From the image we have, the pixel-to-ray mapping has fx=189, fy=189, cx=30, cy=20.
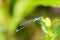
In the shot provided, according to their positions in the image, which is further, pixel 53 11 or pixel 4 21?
pixel 53 11

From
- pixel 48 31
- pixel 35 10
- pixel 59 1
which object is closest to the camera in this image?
pixel 48 31

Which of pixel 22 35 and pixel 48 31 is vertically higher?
pixel 22 35

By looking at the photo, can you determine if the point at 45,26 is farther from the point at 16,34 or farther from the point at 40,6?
the point at 40,6

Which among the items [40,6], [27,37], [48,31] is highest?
[40,6]

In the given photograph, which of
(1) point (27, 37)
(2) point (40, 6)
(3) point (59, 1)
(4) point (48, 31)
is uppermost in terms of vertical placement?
(2) point (40, 6)

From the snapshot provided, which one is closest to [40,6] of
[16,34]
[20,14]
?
[20,14]

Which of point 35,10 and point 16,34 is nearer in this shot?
point 16,34

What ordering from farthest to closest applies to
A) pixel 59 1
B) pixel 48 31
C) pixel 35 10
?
pixel 35 10, pixel 59 1, pixel 48 31

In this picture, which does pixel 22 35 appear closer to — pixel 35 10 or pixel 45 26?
pixel 35 10

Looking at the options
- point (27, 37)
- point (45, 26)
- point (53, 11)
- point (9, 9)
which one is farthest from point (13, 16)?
point (45, 26)
